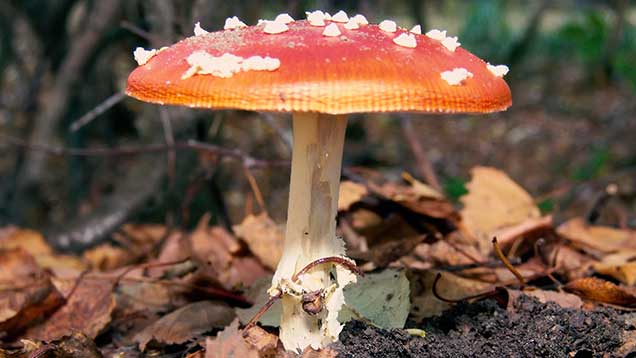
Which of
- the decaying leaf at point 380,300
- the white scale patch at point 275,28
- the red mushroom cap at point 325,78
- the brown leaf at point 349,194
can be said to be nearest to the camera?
the red mushroom cap at point 325,78

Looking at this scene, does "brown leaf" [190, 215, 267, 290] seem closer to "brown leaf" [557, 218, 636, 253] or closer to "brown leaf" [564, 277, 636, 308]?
"brown leaf" [564, 277, 636, 308]

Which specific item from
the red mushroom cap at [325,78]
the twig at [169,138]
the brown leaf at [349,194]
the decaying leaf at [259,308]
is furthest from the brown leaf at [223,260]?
the red mushroom cap at [325,78]

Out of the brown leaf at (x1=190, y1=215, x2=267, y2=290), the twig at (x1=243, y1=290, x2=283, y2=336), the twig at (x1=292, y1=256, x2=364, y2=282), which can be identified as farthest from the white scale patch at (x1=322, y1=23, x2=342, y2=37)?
the brown leaf at (x1=190, y1=215, x2=267, y2=290)

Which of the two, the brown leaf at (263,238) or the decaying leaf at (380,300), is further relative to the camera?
the brown leaf at (263,238)

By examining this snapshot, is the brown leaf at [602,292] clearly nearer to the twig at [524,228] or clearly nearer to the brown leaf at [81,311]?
the twig at [524,228]

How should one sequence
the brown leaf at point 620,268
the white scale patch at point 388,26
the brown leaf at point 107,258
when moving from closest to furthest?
the white scale patch at point 388,26 < the brown leaf at point 620,268 < the brown leaf at point 107,258

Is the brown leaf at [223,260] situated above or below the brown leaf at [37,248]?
above

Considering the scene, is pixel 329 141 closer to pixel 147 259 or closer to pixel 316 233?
pixel 316 233
